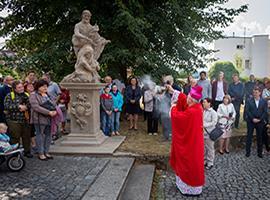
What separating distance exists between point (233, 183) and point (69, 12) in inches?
337

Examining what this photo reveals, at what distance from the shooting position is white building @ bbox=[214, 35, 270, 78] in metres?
50.3

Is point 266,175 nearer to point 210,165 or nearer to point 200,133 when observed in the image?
point 210,165

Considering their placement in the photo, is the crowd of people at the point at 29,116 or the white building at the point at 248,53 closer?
the crowd of people at the point at 29,116

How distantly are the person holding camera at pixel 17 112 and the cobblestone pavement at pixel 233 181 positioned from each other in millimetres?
3193

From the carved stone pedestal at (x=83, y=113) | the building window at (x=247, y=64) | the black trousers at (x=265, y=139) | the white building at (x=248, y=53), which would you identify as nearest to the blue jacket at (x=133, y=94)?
the carved stone pedestal at (x=83, y=113)

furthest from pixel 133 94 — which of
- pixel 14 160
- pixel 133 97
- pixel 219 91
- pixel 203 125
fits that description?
pixel 14 160

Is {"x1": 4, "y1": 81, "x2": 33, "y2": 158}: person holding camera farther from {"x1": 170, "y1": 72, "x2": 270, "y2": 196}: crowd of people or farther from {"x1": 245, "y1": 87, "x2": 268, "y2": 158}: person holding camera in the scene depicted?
{"x1": 245, "y1": 87, "x2": 268, "y2": 158}: person holding camera

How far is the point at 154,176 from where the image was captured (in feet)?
22.9

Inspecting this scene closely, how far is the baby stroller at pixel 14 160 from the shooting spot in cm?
619

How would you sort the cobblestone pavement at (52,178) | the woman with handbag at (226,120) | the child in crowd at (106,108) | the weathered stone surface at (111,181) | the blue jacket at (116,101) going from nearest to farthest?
the weathered stone surface at (111,181) → the cobblestone pavement at (52,178) → the woman with handbag at (226,120) → the child in crowd at (106,108) → the blue jacket at (116,101)

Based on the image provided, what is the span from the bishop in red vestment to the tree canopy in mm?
5838

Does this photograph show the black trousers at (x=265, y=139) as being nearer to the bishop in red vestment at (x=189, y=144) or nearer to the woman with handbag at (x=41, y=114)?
the bishop in red vestment at (x=189, y=144)

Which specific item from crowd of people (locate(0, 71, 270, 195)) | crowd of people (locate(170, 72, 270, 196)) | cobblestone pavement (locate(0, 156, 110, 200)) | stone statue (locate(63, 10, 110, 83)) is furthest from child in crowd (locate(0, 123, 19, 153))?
crowd of people (locate(170, 72, 270, 196))

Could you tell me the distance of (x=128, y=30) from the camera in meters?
11.6
